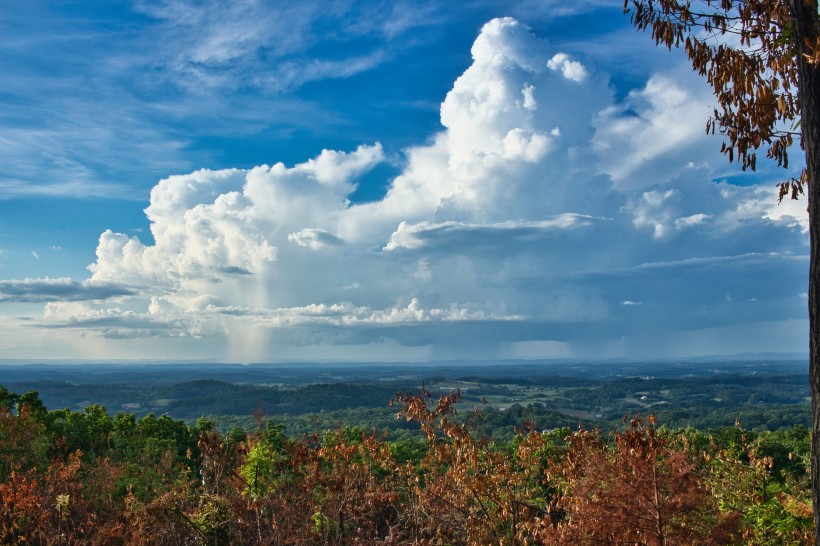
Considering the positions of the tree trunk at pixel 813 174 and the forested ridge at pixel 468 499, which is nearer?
the tree trunk at pixel 813 174

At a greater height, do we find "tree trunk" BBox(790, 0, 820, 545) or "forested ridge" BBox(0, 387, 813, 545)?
"tree trunk" BBox(790, 0, 820, 545)

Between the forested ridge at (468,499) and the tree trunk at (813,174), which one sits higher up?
the tree trunk at (813,174)

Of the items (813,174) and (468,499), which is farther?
(468,499)

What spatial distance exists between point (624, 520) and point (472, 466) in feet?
7.93

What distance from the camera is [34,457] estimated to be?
1820 cm

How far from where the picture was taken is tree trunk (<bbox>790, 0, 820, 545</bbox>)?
4.86 meters

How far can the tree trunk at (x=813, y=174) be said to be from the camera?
4855 mm

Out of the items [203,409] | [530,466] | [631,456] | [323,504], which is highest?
[631,456]

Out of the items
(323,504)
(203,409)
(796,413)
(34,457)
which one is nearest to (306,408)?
(203,409)

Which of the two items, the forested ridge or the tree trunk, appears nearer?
the tree trunk

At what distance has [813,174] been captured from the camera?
503cm

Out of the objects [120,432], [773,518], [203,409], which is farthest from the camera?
[203,409]

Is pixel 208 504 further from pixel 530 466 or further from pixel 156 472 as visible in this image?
pixel 156 472

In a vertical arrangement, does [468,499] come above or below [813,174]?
below
